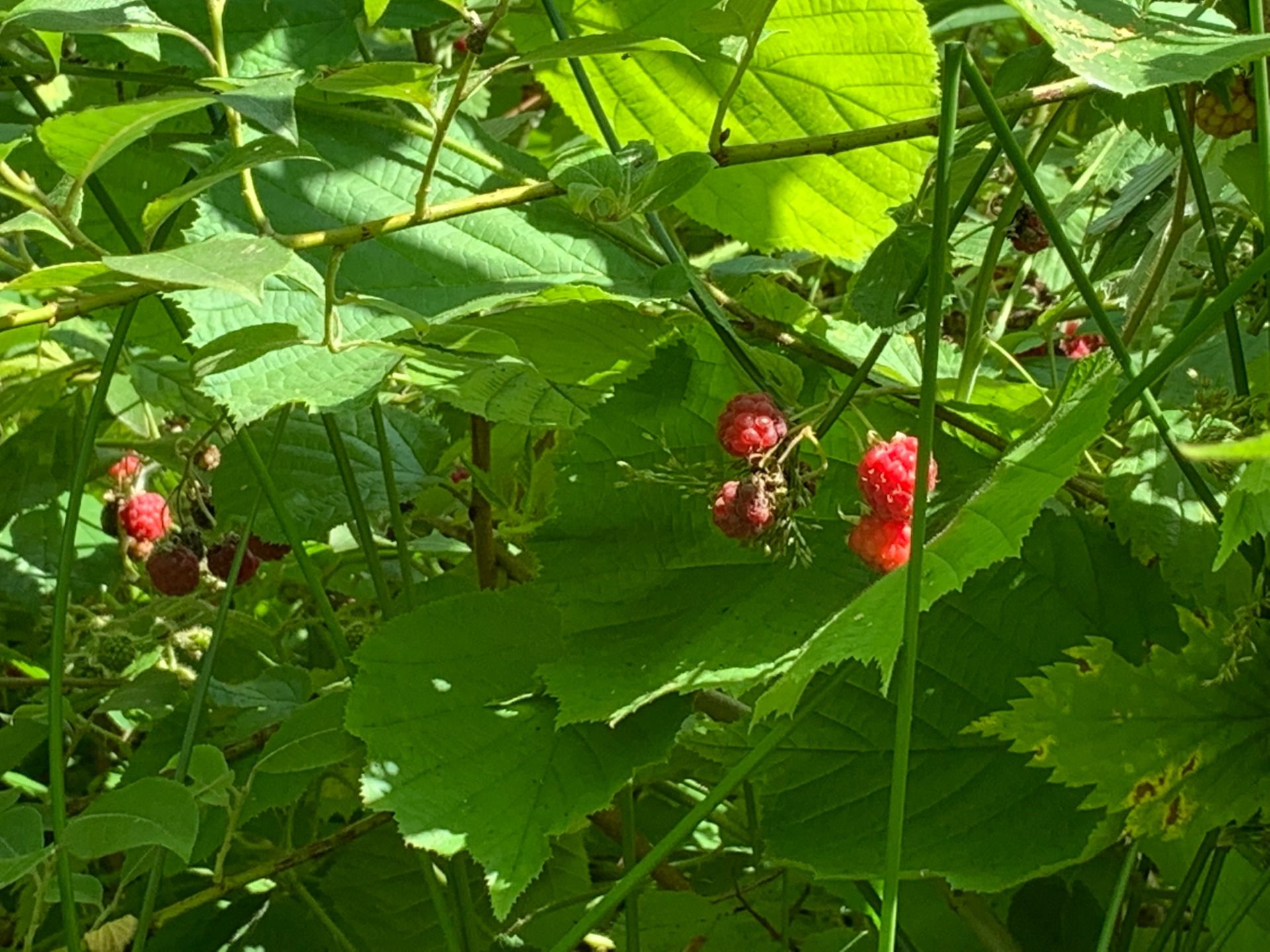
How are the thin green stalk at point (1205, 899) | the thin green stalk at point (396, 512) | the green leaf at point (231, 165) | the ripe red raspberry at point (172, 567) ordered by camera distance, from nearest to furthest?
1. the green leaf at point (231, 165)
2. the thin green stalk at point (1205, 899)
3. the thin green stalk at point (396, 512)
4. the ripe red raspberry at point (172, 567)

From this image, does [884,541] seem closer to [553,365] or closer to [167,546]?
[553,365]

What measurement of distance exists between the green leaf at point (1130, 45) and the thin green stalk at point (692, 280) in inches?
9.0

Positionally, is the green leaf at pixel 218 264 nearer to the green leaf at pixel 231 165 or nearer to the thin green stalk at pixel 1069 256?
the green leaf at pixel 231 165

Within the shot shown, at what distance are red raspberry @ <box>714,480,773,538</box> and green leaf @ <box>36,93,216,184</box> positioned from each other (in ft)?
0.93

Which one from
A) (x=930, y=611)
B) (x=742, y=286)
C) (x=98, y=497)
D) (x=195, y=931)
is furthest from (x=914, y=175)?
(x=98, y=497)

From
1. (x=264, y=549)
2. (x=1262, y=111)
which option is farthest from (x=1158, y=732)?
(x=264, y=549)

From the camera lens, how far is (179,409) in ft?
3.63

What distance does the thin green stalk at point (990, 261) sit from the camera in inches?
30.7

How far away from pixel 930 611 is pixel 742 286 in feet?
1.14

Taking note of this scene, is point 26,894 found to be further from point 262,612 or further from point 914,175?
point 914,175

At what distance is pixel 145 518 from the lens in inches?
49.5

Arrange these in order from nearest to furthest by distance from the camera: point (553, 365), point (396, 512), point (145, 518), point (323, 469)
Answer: point (553, 365) < point (396, 512) < point (323, 469) < point (145, 518)

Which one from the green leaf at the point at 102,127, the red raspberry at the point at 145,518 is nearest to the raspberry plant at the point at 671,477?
the green leaf at the point at 102,127

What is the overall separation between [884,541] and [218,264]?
329mm
